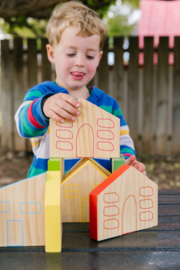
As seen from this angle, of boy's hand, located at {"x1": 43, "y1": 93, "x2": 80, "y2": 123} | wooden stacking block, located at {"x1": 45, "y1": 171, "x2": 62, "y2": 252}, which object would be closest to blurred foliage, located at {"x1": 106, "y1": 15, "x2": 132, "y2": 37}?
boy's hand, located at {"x1": 43, "y1": 93, "x2": 80, "y2": 123}

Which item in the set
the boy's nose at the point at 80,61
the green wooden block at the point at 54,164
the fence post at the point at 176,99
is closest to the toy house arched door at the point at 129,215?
the green wooden block at the point at 54,164

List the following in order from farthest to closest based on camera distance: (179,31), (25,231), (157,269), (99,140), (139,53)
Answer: (179,31) → (139,53) → (99,140) → (25,231) → (157,269)

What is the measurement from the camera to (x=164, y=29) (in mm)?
7355

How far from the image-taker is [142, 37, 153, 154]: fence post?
13.2 ft

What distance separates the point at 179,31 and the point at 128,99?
13.7 ft

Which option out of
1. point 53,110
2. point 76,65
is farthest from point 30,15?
point 53,110

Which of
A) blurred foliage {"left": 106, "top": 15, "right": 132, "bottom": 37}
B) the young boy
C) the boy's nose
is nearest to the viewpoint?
the young boy

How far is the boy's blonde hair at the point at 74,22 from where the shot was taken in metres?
1.10

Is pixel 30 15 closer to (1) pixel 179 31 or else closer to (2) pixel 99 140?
(2) pixel 99 140

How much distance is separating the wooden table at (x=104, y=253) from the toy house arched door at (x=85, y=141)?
0.22 metres

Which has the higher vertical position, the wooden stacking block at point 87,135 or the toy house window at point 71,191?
the wooden stacking block at point 87,135

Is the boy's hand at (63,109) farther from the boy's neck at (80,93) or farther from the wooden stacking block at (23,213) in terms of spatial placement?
the boy's neck at (80,93)

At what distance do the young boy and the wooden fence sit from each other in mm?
2755

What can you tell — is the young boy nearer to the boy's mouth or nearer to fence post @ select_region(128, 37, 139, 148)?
the boy's mouth
